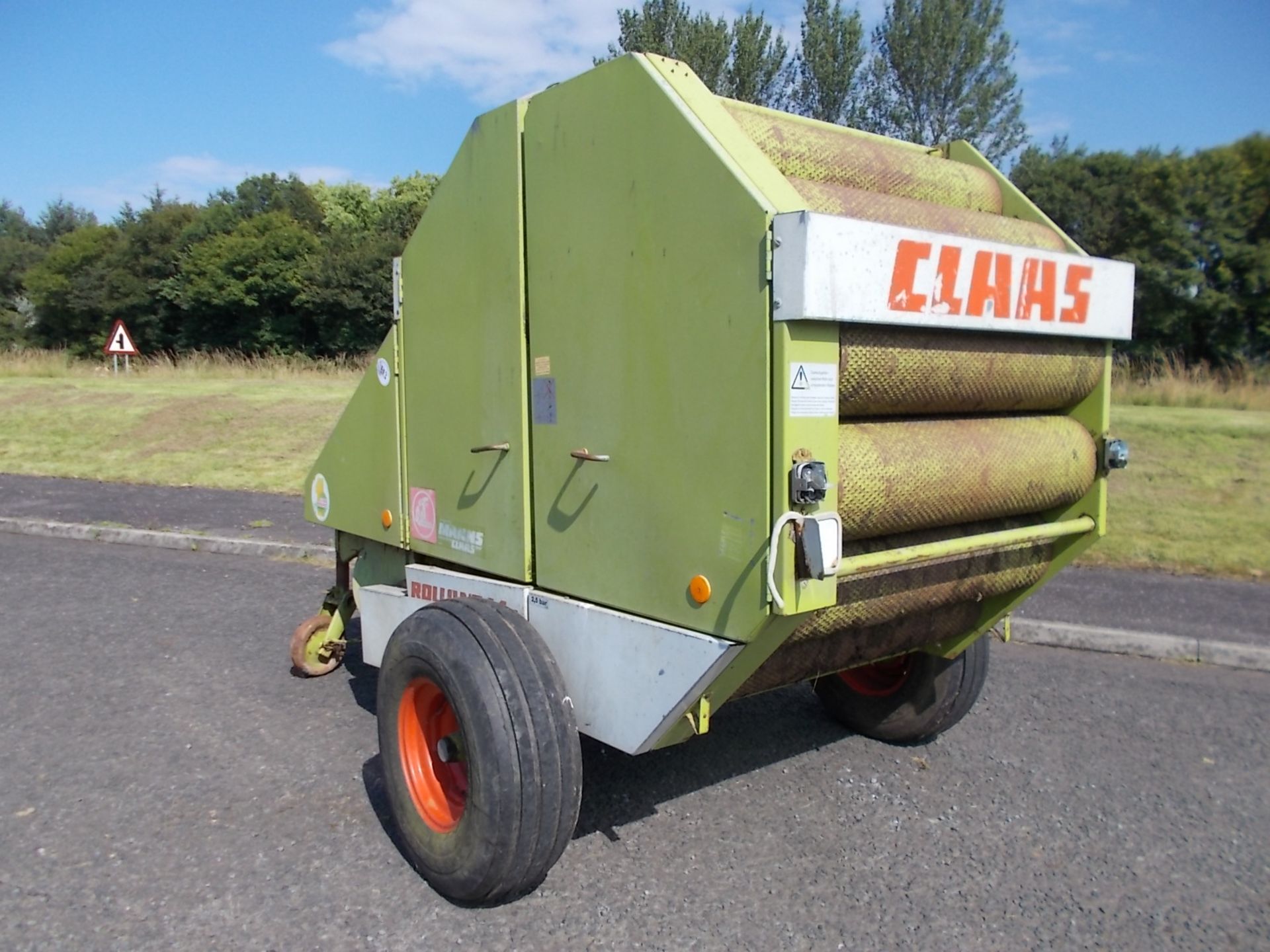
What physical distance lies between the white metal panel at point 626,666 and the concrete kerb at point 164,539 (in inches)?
212

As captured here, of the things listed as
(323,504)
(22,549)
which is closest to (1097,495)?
(323,504)

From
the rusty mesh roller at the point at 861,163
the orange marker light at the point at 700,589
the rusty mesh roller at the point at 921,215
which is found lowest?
the orange marker light at the point at 700,589

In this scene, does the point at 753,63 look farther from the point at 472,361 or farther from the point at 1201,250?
the point at 472,361

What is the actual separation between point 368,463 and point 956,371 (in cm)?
257

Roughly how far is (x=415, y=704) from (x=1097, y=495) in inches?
99.1

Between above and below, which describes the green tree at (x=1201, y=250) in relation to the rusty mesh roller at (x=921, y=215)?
above

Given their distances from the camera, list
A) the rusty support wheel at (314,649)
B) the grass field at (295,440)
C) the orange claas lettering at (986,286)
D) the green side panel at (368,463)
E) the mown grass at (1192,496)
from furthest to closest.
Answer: the grass field at (295,440), the mown grass at (1192,496), the rusty support wheel at (314,649), the green side panel at (368,463), the orange claas lettering at (986,286)

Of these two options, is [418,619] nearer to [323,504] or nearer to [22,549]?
[323,504]

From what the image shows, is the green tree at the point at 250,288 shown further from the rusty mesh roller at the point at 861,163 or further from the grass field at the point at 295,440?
the rusty mesh roller at the point at 861,163

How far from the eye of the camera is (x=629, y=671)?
2836 millimetres

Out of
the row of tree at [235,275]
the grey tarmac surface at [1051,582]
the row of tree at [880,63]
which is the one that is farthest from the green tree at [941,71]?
the grey tarmac surface at [1051,582]

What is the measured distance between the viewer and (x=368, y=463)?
14.0 feet

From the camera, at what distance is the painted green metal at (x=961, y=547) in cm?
265

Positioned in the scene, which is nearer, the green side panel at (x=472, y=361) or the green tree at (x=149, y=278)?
the green side panel at (x=472, y=361)
